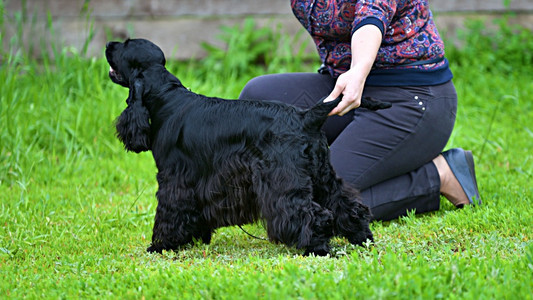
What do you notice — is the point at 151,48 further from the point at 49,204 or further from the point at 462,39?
the point at 462,39

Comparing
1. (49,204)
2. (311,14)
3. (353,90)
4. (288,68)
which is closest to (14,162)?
(49,204)

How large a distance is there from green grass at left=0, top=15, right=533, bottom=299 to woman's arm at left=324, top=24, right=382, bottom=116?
24.7 inches

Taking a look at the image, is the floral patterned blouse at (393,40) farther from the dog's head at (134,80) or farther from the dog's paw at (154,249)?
the dog's paw at (154,249)

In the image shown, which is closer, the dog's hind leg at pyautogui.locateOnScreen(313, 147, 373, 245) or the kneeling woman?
the dog's hind leg at pyautogui.locateOnScreen(313, 147, 373, 245)

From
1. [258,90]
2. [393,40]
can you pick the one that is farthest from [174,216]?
[393,40]

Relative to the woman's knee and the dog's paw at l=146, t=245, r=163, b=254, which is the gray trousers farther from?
the dog's paw at l=146, t=245, r=163, b=254

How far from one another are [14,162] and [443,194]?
2.74m

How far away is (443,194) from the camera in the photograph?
3.50m

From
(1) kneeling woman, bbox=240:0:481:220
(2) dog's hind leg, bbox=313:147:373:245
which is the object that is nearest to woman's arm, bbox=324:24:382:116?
(1) kneeling woman, bbox=240:0:481:220

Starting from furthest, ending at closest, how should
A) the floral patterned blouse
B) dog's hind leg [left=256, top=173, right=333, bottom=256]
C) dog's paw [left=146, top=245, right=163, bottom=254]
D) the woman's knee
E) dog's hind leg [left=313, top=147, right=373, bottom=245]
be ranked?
the woman's knee < the floral patterned blouse < dog's paw [left=146, top=245, right=163, bottom=254] < dog's hind leg [left=313, top=147, right=373, bottom=245] < dog's hind leg [left=256, top=173, right=333, bottom=256]

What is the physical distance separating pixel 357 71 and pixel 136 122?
99 centimetres

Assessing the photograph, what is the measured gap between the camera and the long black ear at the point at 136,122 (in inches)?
110

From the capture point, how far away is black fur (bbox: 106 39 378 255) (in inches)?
103

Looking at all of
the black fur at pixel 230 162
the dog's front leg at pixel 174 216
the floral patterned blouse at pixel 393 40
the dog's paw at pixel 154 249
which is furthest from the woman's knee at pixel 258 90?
the dog's paw at pixel 154 249
